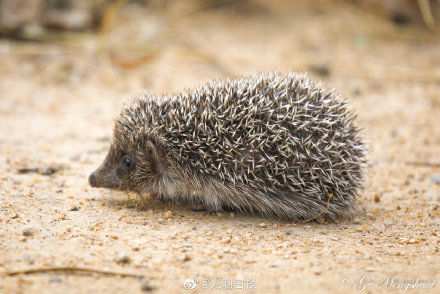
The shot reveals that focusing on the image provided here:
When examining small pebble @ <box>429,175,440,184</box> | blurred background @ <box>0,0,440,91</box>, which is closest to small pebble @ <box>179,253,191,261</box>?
small pebble @ <box>429,175,440,184</box>

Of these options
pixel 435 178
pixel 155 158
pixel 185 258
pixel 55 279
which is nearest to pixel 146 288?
pixel 185 258

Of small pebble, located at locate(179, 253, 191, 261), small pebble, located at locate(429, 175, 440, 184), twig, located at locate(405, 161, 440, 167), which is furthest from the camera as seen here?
twig, located at locate(405, 161, 440, 167)

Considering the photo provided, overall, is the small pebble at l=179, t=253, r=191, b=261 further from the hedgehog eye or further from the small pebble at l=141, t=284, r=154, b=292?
the hedgehog eye

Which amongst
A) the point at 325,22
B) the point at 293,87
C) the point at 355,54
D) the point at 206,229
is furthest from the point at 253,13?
the point at 206,229

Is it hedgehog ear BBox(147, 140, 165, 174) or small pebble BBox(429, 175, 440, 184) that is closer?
hedgehog ear BBox(147, 140, 165, 174)

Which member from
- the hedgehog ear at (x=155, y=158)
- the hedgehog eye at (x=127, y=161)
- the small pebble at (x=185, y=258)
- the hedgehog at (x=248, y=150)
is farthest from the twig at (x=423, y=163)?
the small pebble at (x=185, y=258)

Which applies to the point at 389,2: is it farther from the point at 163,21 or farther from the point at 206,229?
the point at 206,229

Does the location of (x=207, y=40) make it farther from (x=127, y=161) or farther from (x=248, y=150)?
(x=248, y=150)

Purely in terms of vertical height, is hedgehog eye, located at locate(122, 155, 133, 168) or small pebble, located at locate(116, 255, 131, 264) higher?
hedgehog eye, located at locate(122, 155, 133, 168)
